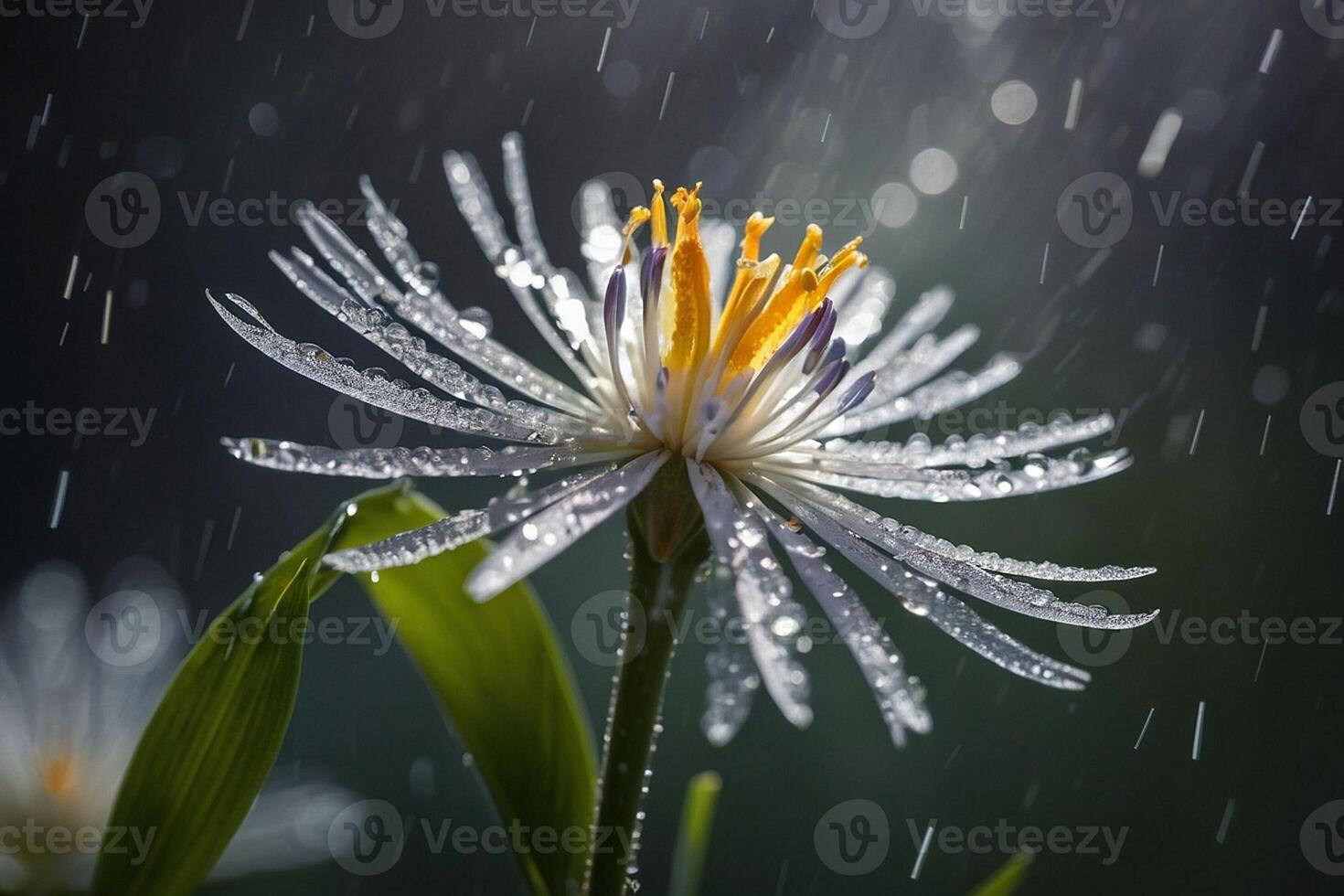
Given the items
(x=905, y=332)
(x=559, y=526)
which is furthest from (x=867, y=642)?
(x=905, y=332)

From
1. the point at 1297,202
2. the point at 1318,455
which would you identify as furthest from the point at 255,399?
the point at 1297,202

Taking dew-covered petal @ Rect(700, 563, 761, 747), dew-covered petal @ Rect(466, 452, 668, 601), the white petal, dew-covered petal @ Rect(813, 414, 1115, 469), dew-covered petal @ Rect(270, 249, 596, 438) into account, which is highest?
dew-covered petal @ Rect(813, 414, 1115, 469)

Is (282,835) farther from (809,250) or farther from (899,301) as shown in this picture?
(899,301)

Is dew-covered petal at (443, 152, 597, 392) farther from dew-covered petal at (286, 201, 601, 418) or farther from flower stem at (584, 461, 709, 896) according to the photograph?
flower stem at (584, 461, 709, 896)

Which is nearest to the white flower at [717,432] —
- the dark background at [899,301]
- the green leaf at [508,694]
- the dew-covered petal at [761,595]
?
the dew-covered petal at [761,595]

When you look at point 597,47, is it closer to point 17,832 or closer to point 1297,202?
point 1297,202

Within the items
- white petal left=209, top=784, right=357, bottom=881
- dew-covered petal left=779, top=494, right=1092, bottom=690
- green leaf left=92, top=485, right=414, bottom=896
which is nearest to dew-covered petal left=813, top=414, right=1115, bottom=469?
dew-covered petal left=779, top=494, right=1092, bottom=690
